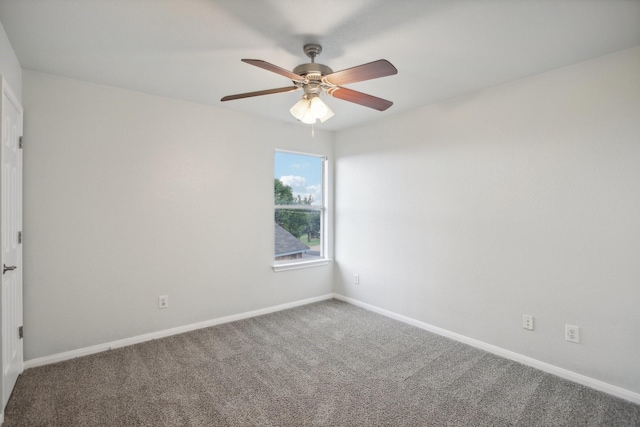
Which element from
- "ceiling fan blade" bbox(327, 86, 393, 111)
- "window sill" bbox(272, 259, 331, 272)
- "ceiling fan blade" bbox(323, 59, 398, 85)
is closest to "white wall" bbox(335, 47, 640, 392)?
"window sill" bbox(272, 259, 331, 272)

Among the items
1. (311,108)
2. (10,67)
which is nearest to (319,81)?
(311,108)

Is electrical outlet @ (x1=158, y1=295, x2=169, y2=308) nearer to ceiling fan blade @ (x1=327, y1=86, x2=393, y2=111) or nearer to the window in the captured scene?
the window

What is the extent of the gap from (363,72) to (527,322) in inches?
95.7

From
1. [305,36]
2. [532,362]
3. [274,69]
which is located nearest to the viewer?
[274,69]

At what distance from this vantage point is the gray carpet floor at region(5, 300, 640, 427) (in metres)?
1.99

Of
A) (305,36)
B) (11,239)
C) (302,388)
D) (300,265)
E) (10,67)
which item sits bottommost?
(302,388)

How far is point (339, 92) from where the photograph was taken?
2229mm

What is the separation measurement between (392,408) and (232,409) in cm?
104

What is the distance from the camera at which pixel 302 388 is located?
7.55 ft

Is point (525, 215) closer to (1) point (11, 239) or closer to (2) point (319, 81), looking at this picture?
(2) point (319, 81)

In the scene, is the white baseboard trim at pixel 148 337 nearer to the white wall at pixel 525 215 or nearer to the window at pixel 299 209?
the window at pixel 299 209

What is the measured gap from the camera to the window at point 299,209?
4137 mm

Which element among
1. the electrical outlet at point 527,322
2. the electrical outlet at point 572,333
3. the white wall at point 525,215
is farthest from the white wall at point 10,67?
the electrical outlet at point 572,333

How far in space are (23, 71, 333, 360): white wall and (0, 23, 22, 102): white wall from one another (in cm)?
13
